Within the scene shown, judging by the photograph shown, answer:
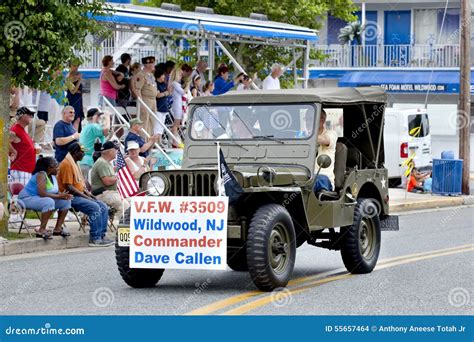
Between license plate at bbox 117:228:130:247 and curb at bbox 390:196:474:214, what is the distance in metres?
14.7

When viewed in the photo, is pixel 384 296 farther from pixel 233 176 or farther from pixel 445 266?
pixel 445 266

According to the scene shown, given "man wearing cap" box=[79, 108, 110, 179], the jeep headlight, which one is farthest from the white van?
the jeep headlight

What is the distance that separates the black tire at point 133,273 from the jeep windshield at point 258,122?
1956mm

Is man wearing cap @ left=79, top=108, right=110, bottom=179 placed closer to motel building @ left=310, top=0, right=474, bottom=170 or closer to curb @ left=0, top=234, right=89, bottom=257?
curb @ left=0, top=234, right=89, bottom=257

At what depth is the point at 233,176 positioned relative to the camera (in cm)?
1255

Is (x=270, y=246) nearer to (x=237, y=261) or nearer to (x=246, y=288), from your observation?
(x=246, y=288)

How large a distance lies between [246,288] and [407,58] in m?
39.2

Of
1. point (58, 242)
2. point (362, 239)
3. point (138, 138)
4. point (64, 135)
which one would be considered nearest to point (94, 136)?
point (138, 138)

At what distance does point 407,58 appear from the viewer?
51344 mm

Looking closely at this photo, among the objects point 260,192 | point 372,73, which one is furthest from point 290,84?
point 260,192

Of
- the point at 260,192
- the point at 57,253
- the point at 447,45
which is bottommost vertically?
the point at 57,253

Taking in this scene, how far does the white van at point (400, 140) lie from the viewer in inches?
1325

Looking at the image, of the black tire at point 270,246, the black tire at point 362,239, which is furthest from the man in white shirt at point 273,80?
the black tire at point 270,246

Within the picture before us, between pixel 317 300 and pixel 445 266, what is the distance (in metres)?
3.71
